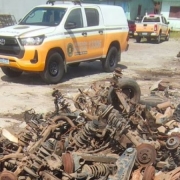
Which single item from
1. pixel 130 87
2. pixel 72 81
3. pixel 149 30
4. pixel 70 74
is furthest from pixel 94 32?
pixel 149 30

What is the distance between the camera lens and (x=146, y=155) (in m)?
4.20

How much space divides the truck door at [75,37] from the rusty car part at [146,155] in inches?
255

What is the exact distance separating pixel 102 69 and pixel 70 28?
2761 mm

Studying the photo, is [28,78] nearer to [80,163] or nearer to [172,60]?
[80,163]

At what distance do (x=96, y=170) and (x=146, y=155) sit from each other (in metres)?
0.62

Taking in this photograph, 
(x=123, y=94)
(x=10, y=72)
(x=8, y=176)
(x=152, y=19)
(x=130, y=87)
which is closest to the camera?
(x=8, y=176)

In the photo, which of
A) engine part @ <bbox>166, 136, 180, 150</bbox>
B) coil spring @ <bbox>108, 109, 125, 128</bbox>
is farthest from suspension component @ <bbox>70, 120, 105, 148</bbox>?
engine part @ <bbox>166, 136, 180, 150</bbox>

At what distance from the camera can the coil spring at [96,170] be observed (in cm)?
404

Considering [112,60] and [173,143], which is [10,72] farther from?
[173,143]

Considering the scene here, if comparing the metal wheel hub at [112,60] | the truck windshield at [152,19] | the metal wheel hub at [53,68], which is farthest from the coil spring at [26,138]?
the truck windshield at [152,19]

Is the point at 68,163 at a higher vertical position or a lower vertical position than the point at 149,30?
higher

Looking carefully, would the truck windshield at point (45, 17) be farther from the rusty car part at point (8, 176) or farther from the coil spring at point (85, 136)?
the rusty car part at point (8, 176)

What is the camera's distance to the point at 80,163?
4113mm

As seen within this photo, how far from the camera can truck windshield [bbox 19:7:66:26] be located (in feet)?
34.0
